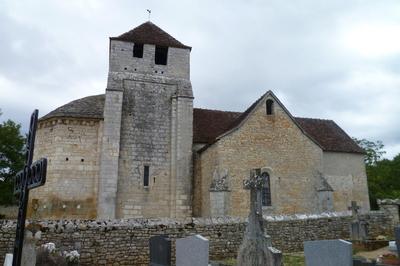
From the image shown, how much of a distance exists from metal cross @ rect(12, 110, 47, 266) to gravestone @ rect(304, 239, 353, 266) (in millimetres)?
4808

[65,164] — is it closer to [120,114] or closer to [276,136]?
[120,114]

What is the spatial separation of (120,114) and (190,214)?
652 cm

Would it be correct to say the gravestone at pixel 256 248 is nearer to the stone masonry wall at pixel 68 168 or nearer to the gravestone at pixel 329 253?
the gravestone at pixel 329 253

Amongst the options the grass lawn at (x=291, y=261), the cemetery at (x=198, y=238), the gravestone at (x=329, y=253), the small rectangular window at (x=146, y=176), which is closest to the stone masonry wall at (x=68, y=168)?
the small rectangular window at (x=146, y=176)

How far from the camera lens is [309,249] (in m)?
6.73

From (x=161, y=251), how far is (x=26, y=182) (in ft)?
15.8

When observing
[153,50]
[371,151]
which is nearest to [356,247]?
[153,50]

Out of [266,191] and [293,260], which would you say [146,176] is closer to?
[266,191]

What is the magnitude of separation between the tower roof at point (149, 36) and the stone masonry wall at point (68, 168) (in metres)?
5.66

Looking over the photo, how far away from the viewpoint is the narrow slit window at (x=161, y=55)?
22.8m

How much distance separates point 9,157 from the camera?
106 ft

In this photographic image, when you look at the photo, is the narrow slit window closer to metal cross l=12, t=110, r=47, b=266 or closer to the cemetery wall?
the cemetery wall

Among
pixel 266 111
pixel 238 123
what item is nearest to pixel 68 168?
pixel 238 123

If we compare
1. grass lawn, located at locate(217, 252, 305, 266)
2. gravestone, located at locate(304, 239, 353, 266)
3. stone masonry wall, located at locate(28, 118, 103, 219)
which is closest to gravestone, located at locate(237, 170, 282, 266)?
gravestone, located at locate(304, 239, 353, 266)
